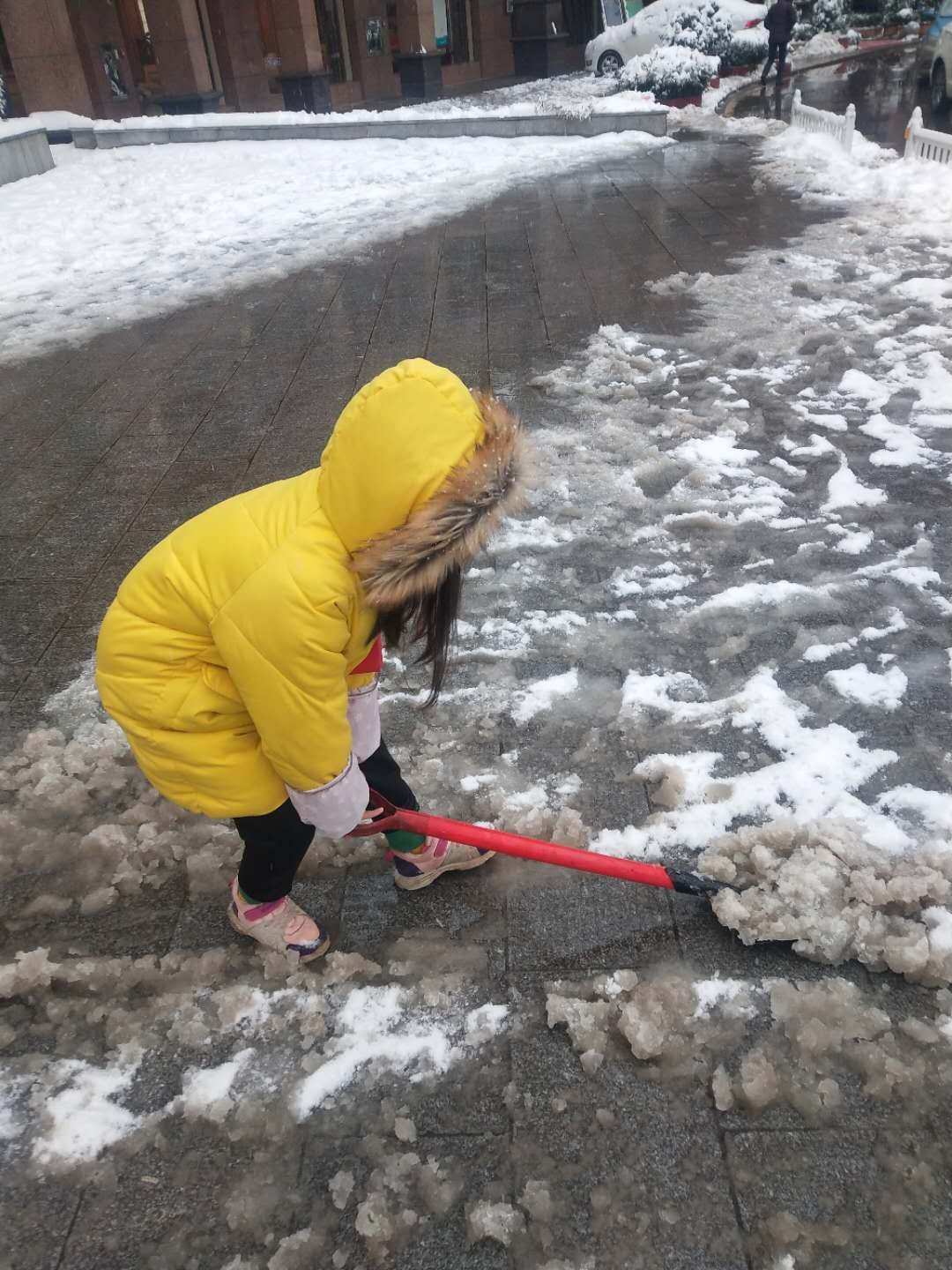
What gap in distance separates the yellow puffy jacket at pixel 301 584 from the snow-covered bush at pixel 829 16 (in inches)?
1273

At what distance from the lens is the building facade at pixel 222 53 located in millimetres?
14328

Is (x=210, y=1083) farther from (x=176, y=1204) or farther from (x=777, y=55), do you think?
(x=777, y=55)

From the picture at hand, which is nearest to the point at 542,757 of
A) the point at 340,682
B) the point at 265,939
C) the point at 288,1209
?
the point at 265,939

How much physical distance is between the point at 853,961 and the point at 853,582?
1646 millimetres

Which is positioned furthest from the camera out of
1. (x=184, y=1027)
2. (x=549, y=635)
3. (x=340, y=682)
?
(x=549, y=635)

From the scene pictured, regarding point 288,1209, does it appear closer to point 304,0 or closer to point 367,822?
point 367,822

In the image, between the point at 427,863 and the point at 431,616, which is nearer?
the point at 431,616

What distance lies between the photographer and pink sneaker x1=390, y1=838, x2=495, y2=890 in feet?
7.53

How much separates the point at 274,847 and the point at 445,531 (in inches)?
34.3

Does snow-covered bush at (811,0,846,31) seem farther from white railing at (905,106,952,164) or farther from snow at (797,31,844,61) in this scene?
white railing at (905,106,952,164)

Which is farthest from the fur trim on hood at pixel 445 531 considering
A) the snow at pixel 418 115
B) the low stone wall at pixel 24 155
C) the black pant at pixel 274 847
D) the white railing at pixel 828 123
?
the snow at pixel 418 115

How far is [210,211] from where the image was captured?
9758 millimetres

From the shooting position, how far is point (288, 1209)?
1702 millimetres

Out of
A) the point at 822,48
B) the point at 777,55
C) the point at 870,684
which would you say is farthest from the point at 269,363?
the point at 822,48
